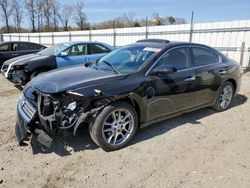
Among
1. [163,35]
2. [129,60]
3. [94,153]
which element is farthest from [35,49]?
[94,153]

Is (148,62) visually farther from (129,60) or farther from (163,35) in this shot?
(163,35)

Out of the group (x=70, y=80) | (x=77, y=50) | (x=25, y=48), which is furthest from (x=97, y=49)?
(x=70, y=80)

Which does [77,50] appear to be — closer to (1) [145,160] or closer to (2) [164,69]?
(2) [164,69]

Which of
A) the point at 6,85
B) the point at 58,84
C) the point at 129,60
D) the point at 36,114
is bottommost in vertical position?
the point at 6,85

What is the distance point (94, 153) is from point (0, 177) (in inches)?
48.0

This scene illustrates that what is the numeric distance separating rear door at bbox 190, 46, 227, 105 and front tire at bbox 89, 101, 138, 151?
1.68m

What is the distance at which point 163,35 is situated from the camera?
47.3 feet

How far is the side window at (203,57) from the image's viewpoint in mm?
4738

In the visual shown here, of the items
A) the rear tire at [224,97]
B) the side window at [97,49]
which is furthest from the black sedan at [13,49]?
the rear tire at [224,97]

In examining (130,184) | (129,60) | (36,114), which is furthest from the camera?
(129,60)

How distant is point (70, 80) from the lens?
3.58m

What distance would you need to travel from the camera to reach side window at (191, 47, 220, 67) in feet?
15.5

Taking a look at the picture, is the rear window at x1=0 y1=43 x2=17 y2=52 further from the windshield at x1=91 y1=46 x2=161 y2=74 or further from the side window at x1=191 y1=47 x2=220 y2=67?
the side window at x1=191 y1=47 x2=220 y2=67

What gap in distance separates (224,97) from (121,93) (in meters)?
2.98
